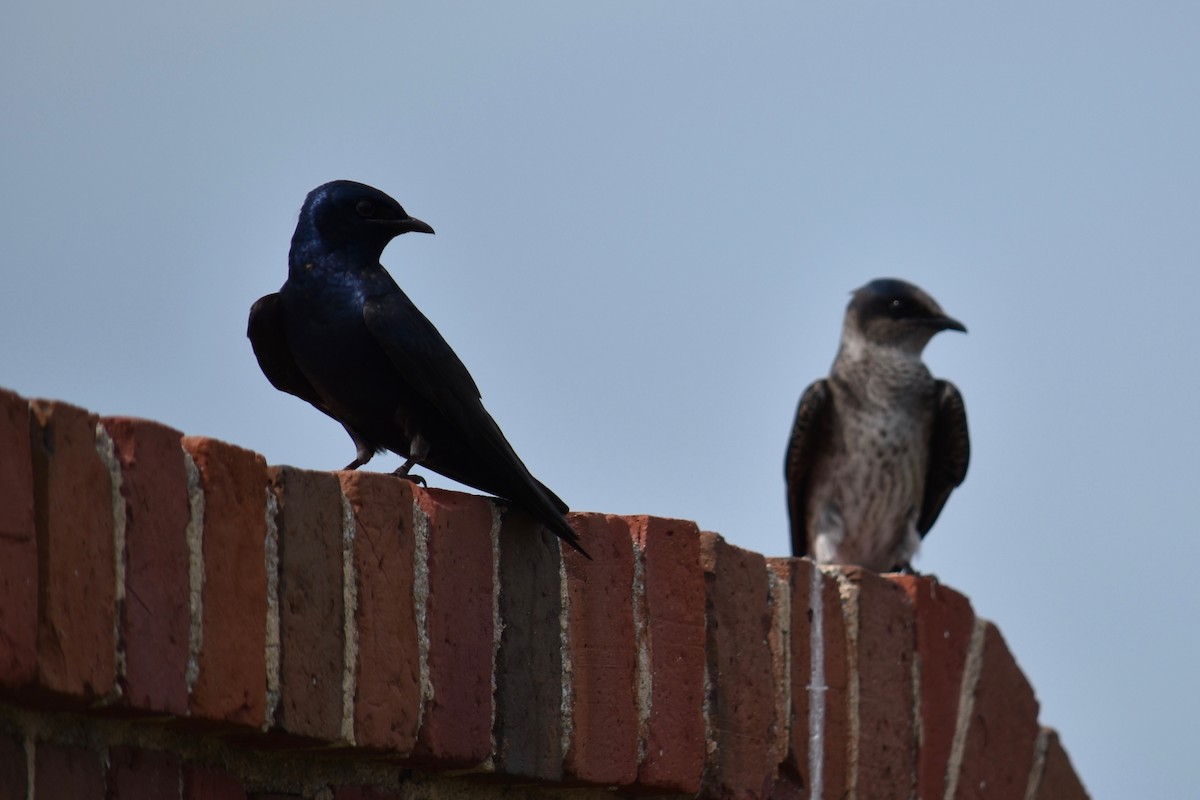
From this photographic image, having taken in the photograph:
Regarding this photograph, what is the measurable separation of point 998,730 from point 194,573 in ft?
5.26

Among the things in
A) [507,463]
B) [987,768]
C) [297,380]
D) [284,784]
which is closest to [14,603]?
[284,784]

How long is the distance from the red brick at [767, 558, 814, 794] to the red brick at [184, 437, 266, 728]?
0.95m

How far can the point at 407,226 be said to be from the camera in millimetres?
3195

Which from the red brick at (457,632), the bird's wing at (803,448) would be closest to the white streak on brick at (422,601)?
the red brick at (457,632)

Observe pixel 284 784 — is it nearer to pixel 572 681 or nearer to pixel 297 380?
pixel 572 681

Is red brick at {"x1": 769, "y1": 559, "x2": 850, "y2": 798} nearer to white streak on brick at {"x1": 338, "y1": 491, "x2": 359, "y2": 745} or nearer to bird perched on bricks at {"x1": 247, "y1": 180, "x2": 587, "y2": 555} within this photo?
bird perched on bricks at {"x1": 247, "y1": 180, "x2": 587, "y2": 555}

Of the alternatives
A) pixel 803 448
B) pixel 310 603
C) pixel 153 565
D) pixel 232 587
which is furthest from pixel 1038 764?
pixel 803 448

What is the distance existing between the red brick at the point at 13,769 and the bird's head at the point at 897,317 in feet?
19.2

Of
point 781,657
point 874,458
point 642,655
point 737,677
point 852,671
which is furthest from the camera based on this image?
point 874,458

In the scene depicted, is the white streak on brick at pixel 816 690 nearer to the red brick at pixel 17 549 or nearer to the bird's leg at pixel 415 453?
the bird's leg at pixel 415 453

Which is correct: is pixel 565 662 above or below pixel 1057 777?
above

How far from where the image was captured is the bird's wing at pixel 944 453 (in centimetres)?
688

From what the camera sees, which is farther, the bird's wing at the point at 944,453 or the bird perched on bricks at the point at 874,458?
the bird's wing at the point at 944,453

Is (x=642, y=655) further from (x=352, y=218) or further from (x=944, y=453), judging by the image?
(x=944, y=453)
